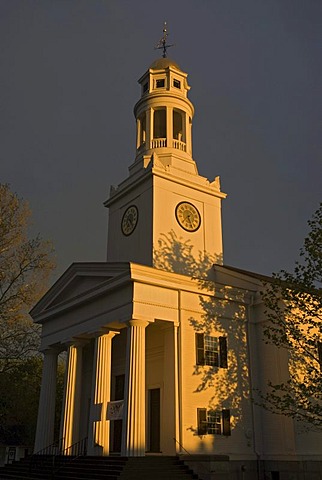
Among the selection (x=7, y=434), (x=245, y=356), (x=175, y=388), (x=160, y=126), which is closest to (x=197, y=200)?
(x=160, y=126)

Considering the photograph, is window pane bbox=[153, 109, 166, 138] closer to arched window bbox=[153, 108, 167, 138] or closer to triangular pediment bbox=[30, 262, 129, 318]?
arched window bbox=[153, 108, 167, 138]

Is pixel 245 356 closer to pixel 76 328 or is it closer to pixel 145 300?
pixel 145 300

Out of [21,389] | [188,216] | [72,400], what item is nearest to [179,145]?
[188,216]

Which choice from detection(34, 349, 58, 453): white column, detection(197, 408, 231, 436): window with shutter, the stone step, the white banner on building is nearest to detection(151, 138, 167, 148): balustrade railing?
detection(34, 349, 58, 453): white column

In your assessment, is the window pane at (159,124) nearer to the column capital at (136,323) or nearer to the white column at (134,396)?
the column capital at (136,323)

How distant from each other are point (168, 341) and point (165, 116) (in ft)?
49.1

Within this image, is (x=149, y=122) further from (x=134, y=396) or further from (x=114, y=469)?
(x=114, y=469)

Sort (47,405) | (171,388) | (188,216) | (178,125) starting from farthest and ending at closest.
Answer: (178,125) < (188,216) < (47,405) < (171,388)

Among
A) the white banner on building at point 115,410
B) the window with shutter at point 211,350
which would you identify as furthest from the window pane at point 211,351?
the white banner on building at point 115,410

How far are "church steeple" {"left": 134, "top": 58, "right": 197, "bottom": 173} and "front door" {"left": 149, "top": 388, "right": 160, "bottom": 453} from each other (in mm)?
12183

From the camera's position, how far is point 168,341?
838 inches

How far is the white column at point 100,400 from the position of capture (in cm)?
2003

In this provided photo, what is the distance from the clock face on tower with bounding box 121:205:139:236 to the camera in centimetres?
2684

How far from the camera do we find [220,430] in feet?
69.0
